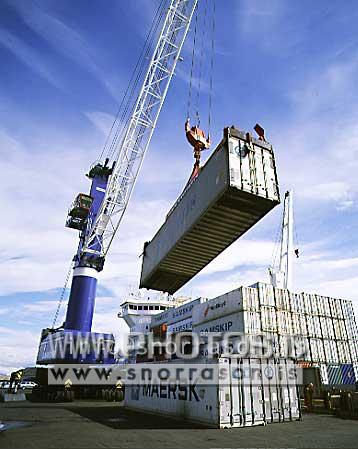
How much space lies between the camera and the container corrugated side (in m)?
12.6

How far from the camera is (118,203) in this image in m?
32.8

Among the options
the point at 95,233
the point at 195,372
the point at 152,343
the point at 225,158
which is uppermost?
the point at 95,233

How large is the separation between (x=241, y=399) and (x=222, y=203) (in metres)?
7.31

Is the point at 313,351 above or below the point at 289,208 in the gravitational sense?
below

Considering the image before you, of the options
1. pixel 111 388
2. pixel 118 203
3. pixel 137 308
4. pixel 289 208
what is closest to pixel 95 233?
pixel 118 203

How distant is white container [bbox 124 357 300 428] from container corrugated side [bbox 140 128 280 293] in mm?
5783

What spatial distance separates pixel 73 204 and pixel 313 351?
2673cm

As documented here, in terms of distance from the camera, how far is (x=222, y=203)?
13.0 meters

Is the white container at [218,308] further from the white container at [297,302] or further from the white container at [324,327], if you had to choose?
the white container at [324,327]

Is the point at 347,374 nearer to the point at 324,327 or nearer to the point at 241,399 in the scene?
the point at 324,327

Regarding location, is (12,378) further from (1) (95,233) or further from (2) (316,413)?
(2) (316,413)

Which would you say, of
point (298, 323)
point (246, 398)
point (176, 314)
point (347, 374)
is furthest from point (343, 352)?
point (246, 398)

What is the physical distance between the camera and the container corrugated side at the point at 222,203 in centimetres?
1263

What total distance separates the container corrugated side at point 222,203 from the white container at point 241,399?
19.0 feet
